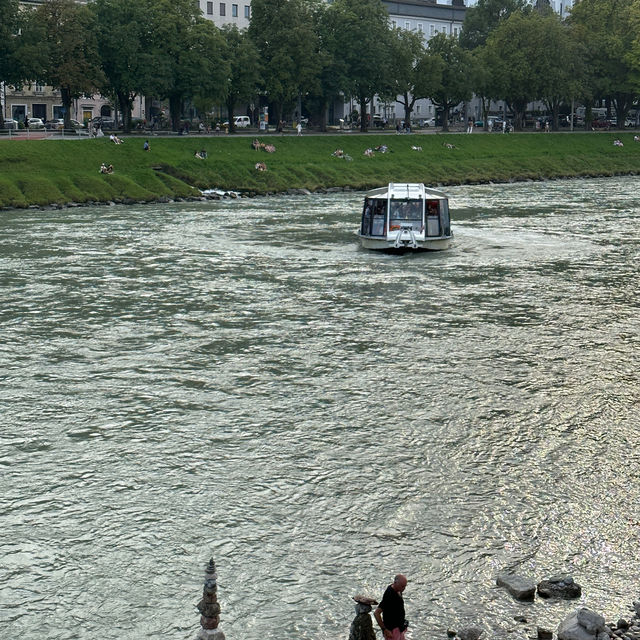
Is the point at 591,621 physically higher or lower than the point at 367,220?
lower

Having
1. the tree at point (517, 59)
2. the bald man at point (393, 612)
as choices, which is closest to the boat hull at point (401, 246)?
the bald man at point (393, 612)

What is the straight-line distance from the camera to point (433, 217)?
56094mm

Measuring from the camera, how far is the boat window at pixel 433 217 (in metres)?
56.0

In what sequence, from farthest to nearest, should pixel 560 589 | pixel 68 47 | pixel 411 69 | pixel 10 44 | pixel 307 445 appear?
pixel 411 69, pixel 68 47, pixel 10 44, pixel 307 445, pixel 560 589

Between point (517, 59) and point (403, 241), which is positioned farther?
point (517, 59)

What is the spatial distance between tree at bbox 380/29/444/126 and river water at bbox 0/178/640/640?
264 feet

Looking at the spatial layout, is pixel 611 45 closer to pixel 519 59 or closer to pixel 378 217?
pixel 519 59

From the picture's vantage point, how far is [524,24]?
447 feet

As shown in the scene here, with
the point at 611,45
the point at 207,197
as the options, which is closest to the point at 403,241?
the point at 207,197

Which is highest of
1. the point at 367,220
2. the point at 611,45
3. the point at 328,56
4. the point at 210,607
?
the point at 611,45

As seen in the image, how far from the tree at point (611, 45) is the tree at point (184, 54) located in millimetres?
57146

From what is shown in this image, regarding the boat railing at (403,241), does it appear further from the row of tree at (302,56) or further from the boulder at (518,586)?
the row of tree at (302,56)

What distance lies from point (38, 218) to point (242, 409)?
44.4 meters

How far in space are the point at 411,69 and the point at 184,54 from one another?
33481mm
